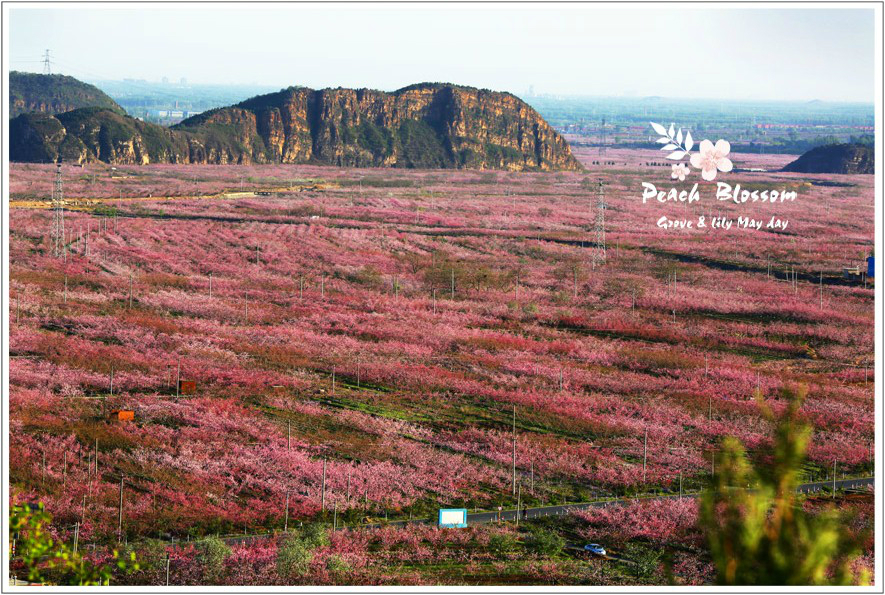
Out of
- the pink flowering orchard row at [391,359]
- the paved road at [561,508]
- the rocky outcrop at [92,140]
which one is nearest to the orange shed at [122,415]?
the pink flowering orchard row at [391,359]

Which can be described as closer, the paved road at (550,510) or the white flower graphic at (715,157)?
the paved road at (550,510)

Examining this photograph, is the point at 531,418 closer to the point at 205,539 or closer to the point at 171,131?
the point at 205,539

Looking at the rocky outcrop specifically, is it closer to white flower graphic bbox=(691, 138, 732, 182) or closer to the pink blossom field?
the pink blossom field

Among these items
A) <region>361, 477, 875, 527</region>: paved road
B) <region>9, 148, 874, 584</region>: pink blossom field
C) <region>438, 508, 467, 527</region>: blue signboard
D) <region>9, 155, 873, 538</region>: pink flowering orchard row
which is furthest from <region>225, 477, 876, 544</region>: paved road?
<region>9, 155, 873, 538</region>: pink flowering orchard row

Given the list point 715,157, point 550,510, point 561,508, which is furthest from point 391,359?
point 715,157

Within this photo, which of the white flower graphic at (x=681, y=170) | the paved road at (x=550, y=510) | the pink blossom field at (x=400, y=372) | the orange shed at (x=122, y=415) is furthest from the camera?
the white flower graphic at (x=681, y=170)

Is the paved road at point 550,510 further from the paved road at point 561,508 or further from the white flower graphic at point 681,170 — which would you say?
the white flower graphic at point 681,170

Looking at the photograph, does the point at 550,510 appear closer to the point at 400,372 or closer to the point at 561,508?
the point at 561,508

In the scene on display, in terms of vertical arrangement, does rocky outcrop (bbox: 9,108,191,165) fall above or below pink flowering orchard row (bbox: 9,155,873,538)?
above
